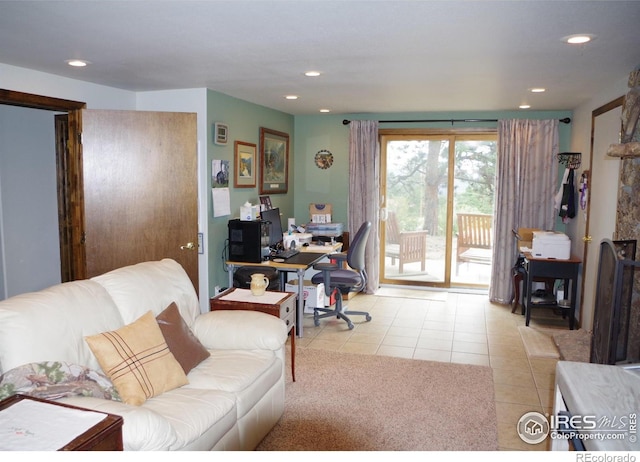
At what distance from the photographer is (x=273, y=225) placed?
18.0ft

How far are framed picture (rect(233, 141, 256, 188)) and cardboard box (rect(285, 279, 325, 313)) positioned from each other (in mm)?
1192

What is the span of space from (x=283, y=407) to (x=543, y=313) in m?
3.83

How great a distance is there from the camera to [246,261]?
4.84 meters

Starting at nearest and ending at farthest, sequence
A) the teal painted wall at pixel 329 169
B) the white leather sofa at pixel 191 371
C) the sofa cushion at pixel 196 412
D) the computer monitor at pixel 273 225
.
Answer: the white leather sofa at pixel 191 371 < the sofa cushion at pixel 196 412 < the computer monitor at pixel 273 225 < the teal painted wall at pixel 329 169

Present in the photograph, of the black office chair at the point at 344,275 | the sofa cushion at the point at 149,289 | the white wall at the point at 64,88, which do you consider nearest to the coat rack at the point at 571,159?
the black office chair at the point at 344,275

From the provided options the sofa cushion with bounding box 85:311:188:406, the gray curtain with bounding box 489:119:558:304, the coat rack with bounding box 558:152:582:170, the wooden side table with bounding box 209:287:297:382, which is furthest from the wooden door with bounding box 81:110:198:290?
the coat rack with bounding box 558:152:582:170

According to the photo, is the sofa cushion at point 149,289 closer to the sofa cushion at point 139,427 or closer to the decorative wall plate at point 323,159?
the sofa cushion at point 139,427

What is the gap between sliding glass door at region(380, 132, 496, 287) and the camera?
645 cm

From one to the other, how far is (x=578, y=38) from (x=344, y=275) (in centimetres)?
305

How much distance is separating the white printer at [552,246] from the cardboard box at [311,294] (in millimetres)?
2249

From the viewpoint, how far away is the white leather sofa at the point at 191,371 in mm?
1938

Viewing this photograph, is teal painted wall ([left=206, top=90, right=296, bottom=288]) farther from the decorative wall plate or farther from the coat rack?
the coat rack

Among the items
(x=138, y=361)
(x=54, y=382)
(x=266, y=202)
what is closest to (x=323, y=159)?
(x=266, y=202)
